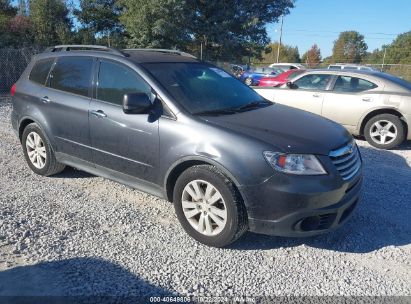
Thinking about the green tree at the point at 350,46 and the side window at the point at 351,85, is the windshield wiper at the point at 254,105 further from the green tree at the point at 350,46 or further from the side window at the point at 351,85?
the green tree at the point at 350,46

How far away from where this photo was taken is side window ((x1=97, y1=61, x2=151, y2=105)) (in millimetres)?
3979

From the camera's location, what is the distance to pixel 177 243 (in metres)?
3.59

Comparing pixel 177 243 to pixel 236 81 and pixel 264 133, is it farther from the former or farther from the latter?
pixel 236 81

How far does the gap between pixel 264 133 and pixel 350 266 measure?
1401mm

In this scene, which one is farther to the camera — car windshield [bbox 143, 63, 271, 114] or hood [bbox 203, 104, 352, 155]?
car windshield [bbox 143, 63, 271, 114]

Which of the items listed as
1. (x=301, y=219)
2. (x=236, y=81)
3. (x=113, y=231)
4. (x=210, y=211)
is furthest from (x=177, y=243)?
(x=236, y=81)

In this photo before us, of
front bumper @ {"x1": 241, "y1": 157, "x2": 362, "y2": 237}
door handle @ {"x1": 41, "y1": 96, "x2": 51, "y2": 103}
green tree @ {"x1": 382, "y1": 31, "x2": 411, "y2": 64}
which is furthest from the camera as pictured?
green tree @ {"x1": 382, "y1": 31, "x2": 411, "y2": 64}

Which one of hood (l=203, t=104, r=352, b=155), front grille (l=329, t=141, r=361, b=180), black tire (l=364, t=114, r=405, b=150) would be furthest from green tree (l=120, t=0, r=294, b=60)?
front grille (l=329, t=141, r=361, b=180)

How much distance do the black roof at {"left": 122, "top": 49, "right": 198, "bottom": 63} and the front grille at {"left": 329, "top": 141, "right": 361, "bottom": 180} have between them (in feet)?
7.18

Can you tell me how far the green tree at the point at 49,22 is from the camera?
20.5m

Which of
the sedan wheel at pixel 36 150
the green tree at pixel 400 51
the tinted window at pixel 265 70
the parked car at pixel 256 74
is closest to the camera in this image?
the sedan wheel at pixel 36 150

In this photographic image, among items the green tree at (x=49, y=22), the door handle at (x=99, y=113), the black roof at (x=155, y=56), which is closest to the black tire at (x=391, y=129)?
the black roof at (x=155, y=56)

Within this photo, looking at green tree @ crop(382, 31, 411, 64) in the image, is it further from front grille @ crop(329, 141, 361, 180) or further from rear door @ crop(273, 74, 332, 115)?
front grille @ crop(329, 141, 361, 180)

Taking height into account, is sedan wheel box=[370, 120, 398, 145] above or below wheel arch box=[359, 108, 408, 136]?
below
